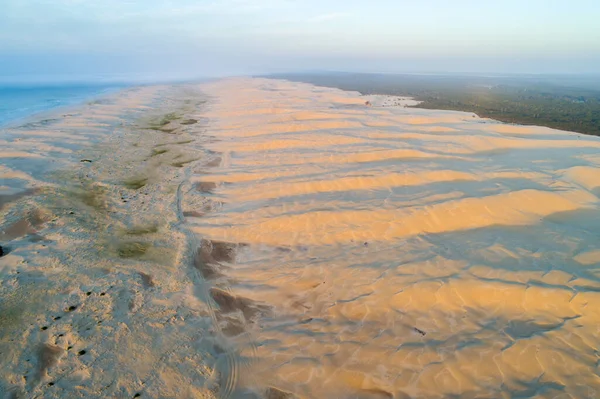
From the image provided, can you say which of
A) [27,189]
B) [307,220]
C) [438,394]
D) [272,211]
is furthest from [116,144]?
[438,394]

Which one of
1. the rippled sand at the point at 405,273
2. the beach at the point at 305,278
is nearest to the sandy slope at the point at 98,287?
the beach at the point at 305,278

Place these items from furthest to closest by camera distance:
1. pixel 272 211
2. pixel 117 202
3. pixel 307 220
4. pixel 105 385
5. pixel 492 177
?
pixel 492 177, pixel 117 202, pixel 272 211, pixel 307 220, pixel 105 385

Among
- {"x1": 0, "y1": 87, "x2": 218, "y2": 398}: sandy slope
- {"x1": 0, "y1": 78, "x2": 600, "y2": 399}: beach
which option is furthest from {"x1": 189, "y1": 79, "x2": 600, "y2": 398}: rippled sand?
{"x1": 0, "y1": 87, "x2": 218, "y2": 398}: sandy slope

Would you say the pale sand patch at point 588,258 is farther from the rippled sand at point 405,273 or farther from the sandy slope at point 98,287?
the sandy slope at point 98,287

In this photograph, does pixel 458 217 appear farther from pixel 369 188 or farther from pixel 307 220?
pixel 307 220

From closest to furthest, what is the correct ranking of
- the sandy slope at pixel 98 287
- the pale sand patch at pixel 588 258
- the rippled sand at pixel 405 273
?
the rippled sand at pixel 405 273 → the sandy slope at pixel 98 287 → the pale sand patch at pixel 588 258

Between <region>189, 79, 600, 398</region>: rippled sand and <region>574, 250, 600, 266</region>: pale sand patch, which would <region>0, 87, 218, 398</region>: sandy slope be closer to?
<region>189, 79, 600, 398</region>: rippled sand

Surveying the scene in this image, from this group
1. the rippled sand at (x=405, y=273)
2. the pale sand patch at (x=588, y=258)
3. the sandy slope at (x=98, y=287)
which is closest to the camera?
the rippled sand at (x=405, y=273)
